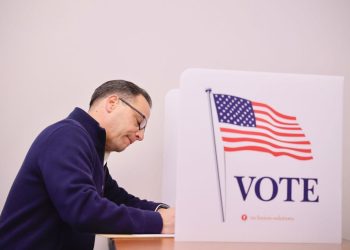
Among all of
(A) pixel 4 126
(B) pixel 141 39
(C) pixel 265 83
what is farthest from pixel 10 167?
(C) pixel 265 83

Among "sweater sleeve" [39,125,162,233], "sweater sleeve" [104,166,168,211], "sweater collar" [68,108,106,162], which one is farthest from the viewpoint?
"sweater sleeve" [104,166,168,211]

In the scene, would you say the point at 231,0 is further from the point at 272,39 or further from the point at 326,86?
the point at 326,86

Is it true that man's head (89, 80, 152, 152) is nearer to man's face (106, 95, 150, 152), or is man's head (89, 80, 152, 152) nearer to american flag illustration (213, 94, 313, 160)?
man's face (106, 95, 150, 152)

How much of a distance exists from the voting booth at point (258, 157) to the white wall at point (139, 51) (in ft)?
2.60

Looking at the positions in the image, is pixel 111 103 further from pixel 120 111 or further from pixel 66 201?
pixel 66 201

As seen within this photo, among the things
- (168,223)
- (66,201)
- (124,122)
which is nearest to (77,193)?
(66,201)

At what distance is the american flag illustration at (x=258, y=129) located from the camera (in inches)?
50.6

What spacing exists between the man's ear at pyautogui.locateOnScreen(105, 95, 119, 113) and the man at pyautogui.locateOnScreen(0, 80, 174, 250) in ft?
0.23

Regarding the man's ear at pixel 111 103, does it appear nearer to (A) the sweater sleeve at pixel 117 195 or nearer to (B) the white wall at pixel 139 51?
(A) the sweater sleeve at pixel 117 195

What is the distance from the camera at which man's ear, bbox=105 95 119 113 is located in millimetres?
1502

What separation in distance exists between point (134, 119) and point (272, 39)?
1.07 metres

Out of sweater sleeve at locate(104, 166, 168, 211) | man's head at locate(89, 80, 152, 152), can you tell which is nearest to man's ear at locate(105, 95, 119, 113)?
man's head at locate(89, 80, 152, 152)

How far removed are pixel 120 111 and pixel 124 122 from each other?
0.15 ft

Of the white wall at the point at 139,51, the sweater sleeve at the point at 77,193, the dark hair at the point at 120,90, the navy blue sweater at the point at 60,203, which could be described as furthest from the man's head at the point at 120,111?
the white wall at the point at 139,51
